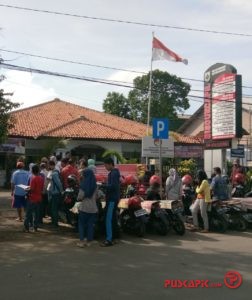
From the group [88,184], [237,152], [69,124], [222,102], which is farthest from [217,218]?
[69,124]

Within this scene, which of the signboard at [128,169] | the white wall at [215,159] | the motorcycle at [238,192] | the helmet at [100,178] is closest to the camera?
the helmet at [100,178]

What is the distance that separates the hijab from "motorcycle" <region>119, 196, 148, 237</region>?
5.46ft

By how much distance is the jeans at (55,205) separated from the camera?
12758 mm

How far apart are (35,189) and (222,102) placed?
32.2 ft

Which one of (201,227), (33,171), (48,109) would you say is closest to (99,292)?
(33,171)

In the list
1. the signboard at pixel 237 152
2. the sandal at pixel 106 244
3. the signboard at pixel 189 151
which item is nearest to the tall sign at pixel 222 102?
the signboard at pixel 237 152

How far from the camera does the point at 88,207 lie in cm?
1040

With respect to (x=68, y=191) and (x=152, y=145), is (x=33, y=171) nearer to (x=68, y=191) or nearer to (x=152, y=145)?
(x=68, y=191)

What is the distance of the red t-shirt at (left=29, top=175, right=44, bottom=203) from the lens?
1219 centimetres

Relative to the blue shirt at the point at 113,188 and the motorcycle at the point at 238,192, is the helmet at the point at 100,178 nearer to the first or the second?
the blue shirt at the point at 113,188

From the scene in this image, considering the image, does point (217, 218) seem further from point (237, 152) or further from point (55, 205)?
point (237, 152)

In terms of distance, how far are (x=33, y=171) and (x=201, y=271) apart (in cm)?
567

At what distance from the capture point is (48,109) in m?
41.4

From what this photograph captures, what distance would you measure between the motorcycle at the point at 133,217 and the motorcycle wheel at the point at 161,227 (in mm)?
303
